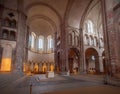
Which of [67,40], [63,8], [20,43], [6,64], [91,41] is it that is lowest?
[6,64]

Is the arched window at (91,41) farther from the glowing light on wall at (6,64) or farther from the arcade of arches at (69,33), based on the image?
the glowing light on wall at (6,64)

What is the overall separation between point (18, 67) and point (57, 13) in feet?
39.9

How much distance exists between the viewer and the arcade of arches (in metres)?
8.70

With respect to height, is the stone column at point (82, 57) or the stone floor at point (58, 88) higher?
the stone column at point (82, 57)

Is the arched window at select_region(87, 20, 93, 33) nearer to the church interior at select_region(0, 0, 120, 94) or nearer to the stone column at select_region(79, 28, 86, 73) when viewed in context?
the church interior at select_region(0, 0, 120, 94)

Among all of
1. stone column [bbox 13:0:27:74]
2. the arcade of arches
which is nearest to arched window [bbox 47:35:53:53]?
the arcade of arches

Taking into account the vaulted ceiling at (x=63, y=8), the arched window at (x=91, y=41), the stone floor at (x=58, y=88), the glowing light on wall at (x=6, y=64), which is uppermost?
the vaulted ceiling at (x=63, y=8)

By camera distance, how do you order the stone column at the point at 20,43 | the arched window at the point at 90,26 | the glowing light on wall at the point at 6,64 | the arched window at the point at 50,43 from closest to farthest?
the glowing light on wall at the point at 6,64 → the stone column at the point at 20,43 → the arched window at the point at 90,26 → the arched window at the point at 50,43

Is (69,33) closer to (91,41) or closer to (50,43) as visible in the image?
(91,41)

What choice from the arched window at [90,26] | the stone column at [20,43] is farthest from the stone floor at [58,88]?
the arched window at [90,26]

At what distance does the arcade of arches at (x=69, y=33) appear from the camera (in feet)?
28.5

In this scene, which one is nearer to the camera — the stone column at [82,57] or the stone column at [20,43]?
the stone column at [20,43]

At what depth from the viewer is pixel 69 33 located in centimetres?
1891

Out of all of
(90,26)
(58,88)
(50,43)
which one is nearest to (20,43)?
(58,88)
